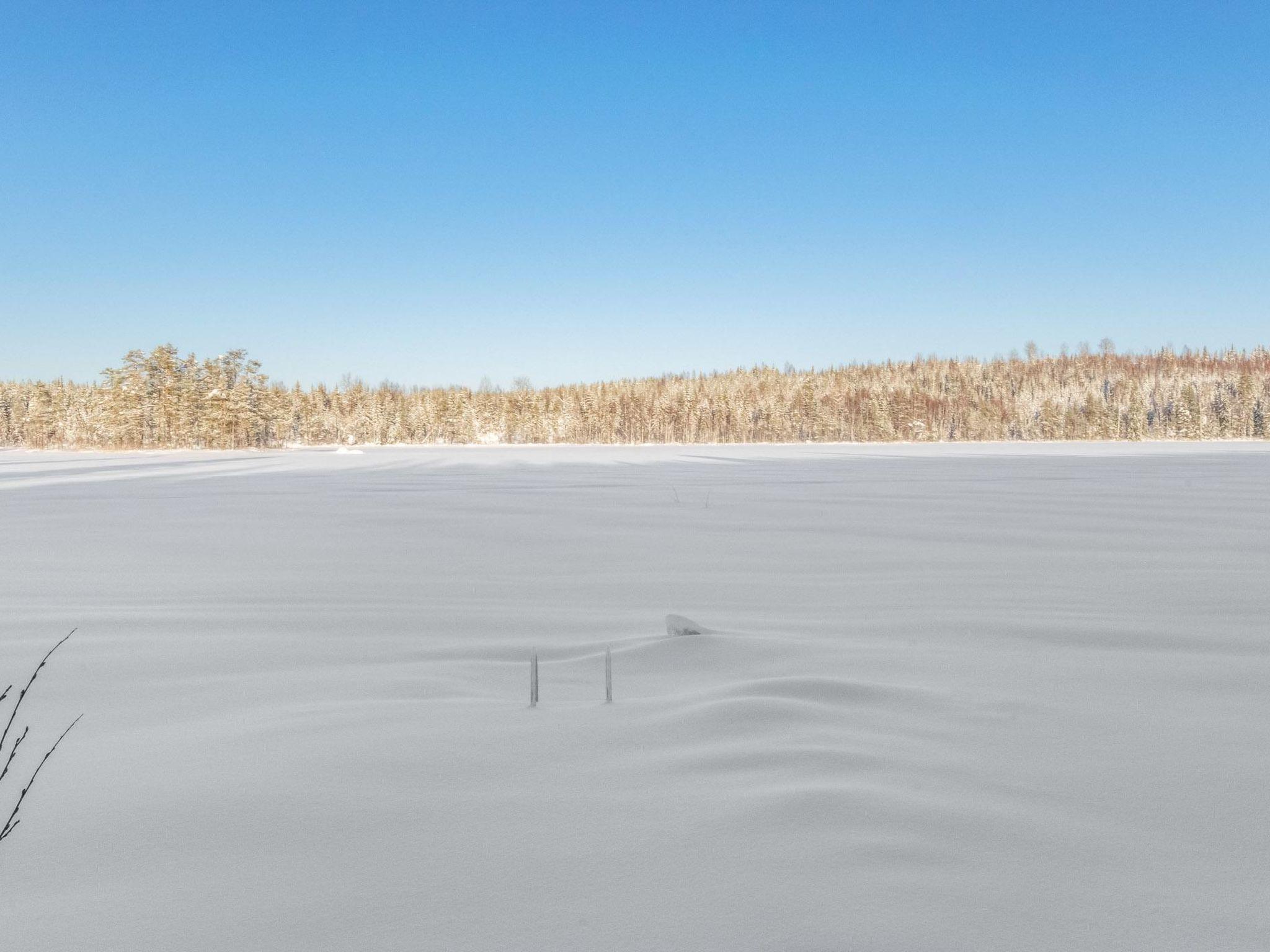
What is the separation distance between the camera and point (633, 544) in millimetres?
7547

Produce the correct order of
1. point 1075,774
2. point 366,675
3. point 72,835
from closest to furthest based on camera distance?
point 72,835
point 1075,774
point 366,675

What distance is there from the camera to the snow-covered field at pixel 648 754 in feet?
5.62

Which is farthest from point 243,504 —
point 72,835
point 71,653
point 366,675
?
point 72,835

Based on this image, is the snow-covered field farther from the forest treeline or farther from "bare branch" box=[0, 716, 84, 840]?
the forest treeline

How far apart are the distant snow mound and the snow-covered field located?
0.18ft

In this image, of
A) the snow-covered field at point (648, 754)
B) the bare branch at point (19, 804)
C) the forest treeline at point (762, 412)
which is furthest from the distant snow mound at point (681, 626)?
the forest treeline at point (762, 412)

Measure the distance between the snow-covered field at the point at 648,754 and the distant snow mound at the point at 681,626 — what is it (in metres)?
0.06

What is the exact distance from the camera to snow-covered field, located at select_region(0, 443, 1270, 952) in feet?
5.62

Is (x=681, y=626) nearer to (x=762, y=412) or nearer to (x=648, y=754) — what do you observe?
(x=648, y=754)

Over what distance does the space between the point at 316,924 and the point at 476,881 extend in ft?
1.11

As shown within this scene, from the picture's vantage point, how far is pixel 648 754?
2.55 meters

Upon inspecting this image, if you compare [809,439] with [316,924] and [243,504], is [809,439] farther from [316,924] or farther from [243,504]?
[316,924]

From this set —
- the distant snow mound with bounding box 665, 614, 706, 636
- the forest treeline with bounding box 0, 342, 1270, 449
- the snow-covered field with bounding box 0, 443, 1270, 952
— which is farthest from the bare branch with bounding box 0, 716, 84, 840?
the forest treeline with bounding box 0, 342, 1270, 449

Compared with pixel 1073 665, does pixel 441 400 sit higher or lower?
higher
